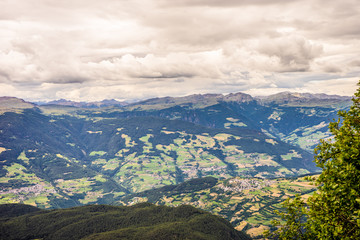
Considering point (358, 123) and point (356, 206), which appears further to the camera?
point (358, 123)

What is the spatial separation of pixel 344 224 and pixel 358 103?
1649 centimetres

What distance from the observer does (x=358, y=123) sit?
34.4 m

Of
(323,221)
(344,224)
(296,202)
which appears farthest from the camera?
(296,202)

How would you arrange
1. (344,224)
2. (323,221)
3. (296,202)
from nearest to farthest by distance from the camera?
(344,224) → (323,221) → (296,202)

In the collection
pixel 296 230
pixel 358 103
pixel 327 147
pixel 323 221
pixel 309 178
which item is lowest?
pixel 296 230

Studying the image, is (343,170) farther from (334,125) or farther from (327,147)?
(334,125)

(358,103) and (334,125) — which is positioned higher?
(358,103)

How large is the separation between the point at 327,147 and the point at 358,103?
8183 mm

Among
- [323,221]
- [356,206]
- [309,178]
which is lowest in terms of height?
[323,221]

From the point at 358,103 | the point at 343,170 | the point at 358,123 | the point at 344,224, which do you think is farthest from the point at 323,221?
Result: the point at 358,103

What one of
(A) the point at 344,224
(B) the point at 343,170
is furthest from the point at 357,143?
(A) the point at 344,224

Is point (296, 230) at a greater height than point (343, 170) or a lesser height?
lesser

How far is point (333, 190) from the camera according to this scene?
3078 cm

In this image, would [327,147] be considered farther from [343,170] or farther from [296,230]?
[296,230]
